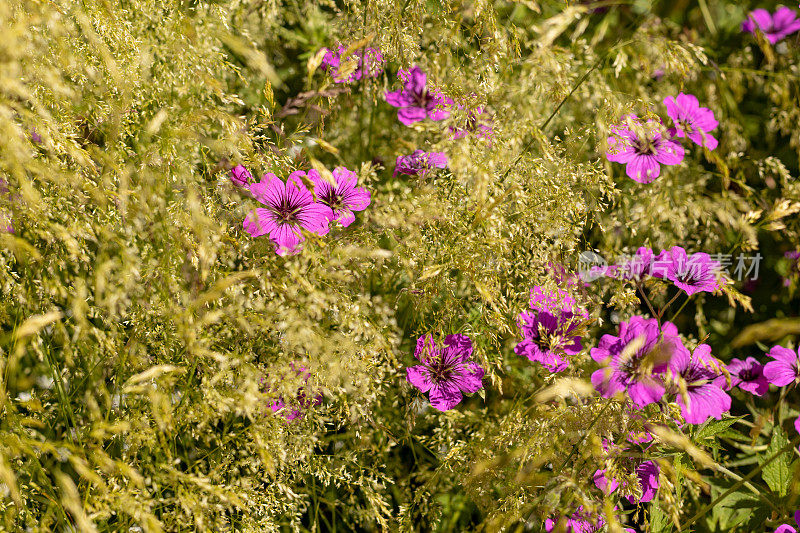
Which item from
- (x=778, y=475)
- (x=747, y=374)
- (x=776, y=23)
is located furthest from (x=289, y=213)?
(x=776, y=23)

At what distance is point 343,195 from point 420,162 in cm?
16

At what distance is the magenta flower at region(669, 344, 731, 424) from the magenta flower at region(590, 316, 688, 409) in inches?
1.0

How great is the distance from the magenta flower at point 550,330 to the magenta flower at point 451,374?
Result: 104 mm

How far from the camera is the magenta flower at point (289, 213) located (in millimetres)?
1016

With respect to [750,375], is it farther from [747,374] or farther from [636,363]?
[636,363]

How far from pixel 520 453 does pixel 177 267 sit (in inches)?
24.1

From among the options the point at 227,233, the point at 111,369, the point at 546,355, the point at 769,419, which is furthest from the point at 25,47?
the point at 769,419

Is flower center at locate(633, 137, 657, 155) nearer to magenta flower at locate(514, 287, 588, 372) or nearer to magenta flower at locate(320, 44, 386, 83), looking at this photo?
magenta flower at locate(514, 287, 588, 372)

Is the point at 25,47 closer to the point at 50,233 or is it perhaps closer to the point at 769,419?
the point at 50,233

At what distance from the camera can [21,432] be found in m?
0.88

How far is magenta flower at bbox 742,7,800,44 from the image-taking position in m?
2.06

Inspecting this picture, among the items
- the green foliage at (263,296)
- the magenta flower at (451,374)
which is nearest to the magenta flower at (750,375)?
the green foliage at (263,296)

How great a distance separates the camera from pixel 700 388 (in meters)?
1.11

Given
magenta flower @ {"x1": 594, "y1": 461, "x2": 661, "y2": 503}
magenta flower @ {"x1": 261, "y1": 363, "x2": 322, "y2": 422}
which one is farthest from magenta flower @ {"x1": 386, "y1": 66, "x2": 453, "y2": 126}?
magenta flower @ {"x1": 594, "y1": 461, "x2": 661, "y2": 503}
